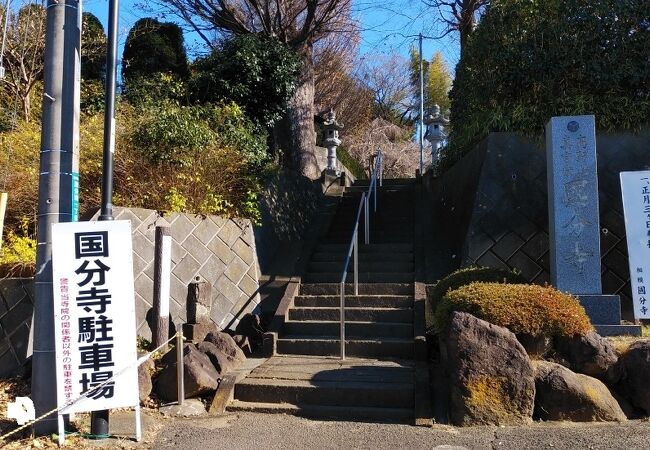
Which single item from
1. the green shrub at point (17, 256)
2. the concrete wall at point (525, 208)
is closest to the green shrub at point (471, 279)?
the concrete wall at point (525, 208)

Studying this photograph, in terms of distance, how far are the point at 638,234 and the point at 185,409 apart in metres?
5.57

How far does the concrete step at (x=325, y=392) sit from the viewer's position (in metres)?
5.71

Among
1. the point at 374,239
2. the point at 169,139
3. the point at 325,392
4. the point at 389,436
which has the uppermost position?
the point at 169,139

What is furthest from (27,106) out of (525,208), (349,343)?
(525,208)

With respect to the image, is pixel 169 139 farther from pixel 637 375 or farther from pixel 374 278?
pixel 637 375

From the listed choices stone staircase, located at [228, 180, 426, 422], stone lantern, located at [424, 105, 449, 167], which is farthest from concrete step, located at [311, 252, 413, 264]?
stone lantern, located at [424, 105, 449, 167]

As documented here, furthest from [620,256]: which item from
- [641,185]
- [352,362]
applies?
[352,362]

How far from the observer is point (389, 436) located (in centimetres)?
497

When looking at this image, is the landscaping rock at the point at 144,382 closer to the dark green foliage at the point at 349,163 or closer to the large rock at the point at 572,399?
the large rock at the point at 572,399

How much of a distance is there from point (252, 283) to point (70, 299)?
428 centimetres

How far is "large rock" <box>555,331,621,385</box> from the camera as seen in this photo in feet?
17.6

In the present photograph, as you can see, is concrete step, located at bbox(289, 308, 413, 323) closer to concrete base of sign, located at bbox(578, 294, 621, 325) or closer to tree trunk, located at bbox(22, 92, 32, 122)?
concrete base of sign, located at bbox(578, 294, 621, 325)

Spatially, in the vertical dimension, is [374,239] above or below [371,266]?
above

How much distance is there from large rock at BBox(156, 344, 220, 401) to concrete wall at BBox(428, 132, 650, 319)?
4250mm
